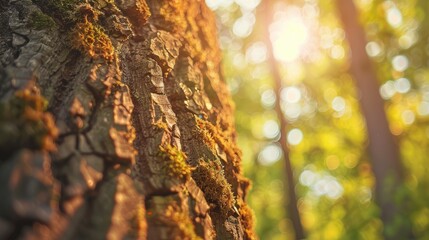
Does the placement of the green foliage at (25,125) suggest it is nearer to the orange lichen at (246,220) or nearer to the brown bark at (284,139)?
the orange lichen at (246,220)

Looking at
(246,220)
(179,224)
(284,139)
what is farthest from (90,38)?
(284,139)

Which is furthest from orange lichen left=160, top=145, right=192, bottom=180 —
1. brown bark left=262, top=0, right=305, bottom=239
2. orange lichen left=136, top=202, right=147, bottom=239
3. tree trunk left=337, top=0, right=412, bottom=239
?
brown bark left=262, top=0, right=305, bottom=239

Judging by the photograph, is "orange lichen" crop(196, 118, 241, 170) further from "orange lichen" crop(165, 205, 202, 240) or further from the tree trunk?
the tree trunk

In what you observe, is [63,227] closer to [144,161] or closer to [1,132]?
[1,132]

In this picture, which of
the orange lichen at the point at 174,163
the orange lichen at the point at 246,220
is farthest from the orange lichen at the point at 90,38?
the orange lichen at the point at 246,220

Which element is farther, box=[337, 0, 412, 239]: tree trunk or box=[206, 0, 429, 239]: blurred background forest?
box=[206, 0, 429, 239]: blurred background forest

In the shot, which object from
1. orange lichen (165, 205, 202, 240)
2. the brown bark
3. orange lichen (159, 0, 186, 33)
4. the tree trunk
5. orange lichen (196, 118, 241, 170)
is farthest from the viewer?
the brown bark

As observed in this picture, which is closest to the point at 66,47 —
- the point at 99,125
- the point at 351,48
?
the point at 99,125
